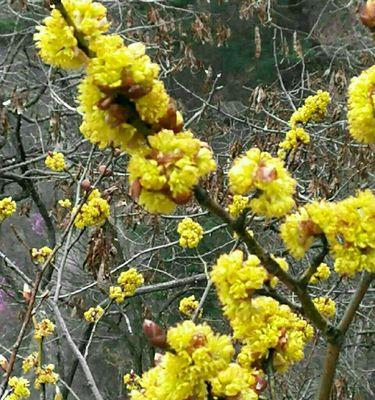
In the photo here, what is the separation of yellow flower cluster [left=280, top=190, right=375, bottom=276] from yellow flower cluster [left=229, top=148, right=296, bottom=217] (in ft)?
0.20

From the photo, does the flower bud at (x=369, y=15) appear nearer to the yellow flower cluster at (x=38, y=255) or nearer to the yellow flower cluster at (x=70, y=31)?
the yellow flower cluster at (x=70, y=31)

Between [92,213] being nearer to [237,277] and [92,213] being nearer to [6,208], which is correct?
[6,208]

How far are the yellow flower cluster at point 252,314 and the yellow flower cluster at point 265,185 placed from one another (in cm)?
10

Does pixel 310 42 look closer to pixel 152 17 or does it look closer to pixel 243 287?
pixel 152 17

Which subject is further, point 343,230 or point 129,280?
point 129,280

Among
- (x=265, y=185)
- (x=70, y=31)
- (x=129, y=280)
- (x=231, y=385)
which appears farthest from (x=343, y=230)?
(x=129, y=280)

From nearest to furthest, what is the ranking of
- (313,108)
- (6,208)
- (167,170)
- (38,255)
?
(167,170)
(38,255)
(313,108)
(6,208)

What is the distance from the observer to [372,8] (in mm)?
→ 982

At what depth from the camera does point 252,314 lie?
99 centimetres

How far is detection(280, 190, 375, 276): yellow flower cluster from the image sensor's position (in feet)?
2.97

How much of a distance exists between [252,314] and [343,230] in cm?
19

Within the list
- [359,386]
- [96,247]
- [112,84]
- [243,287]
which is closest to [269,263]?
[243,287]

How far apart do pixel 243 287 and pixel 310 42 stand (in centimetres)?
689

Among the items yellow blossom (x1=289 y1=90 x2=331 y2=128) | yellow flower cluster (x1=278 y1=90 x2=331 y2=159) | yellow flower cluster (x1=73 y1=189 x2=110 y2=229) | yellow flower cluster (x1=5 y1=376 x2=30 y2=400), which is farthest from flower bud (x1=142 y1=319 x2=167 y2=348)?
yellow blossom (x1=289 y1=90 x2=331 y2=128)
